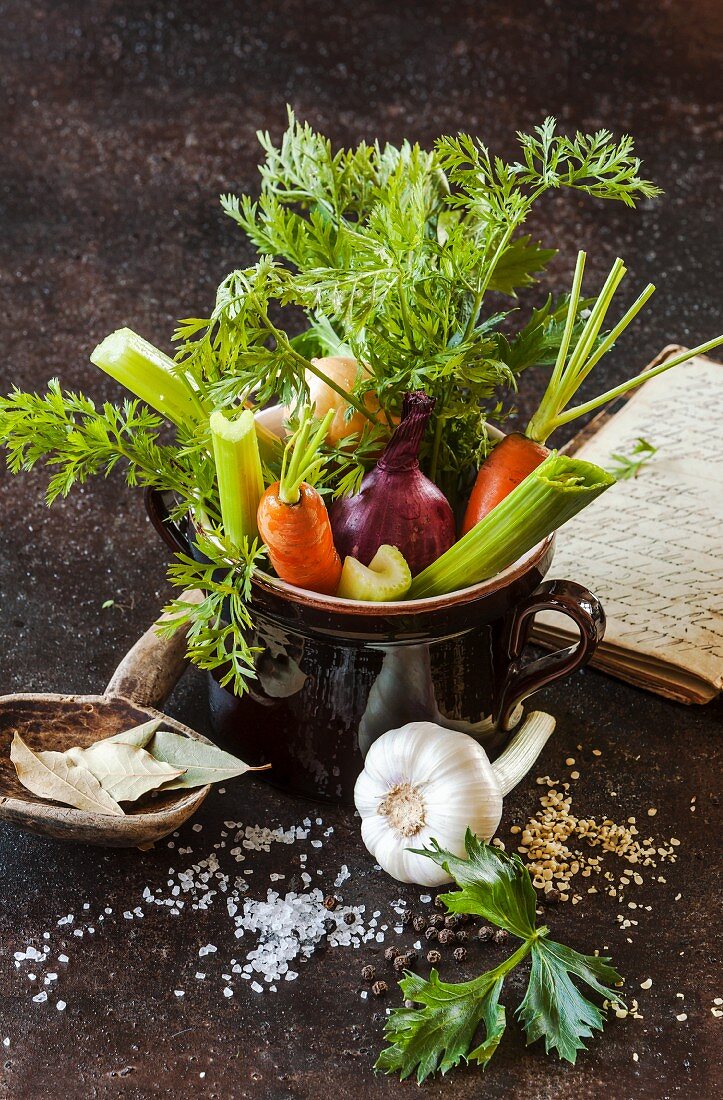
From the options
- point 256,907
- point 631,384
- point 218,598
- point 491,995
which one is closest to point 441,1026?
point 491,995

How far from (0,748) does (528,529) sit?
12.8 inches

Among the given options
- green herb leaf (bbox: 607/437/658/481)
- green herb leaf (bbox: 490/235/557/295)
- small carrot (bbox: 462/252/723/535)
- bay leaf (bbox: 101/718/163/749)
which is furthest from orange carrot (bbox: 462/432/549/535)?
green herb leaf (bbox: 607/437/658/481)

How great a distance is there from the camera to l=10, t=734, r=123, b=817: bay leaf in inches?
27.6

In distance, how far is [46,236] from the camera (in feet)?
4.34

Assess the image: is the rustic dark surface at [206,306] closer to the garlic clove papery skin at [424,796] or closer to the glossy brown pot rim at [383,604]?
the garlic clove papery skin at [424,796]

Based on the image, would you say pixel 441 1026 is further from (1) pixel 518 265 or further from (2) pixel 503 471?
(1) pixel 518 265

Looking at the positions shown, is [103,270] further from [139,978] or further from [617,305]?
[139,978]

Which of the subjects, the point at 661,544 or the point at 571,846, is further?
the point at 661,544

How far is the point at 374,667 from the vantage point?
27.4 inches

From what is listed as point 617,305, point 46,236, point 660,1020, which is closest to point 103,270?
point 46,236

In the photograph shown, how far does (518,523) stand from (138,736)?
25cm

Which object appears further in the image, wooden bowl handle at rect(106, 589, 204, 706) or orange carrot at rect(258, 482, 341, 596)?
wooden bowl handle at rect(106, 589, 204, 706)

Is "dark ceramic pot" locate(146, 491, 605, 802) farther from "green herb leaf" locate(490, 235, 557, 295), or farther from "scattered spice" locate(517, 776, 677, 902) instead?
"green herb leaf" locate(490, 235, 557, 295)

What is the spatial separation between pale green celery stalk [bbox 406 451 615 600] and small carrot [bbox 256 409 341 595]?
0.06 meters
